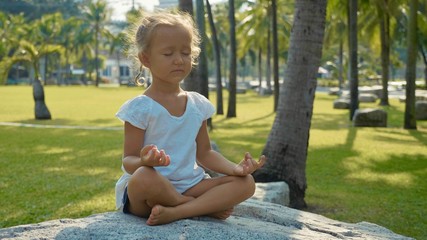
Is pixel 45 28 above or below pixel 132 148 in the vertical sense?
above

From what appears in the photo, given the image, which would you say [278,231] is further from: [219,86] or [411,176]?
[219,86]

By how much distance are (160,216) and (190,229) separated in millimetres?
185

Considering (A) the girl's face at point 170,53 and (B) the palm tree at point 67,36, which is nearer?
(A) the girl's face at point 170,53

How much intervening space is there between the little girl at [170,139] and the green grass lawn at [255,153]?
3079mm

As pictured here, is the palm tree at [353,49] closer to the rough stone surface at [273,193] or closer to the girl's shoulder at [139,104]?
the rough stone surface at [273,193]

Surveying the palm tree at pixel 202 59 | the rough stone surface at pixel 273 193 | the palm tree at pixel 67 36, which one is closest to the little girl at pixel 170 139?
the rough stone surface at pixel 273 193

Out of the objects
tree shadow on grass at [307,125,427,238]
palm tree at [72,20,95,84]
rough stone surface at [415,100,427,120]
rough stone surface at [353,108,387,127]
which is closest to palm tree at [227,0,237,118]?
rough stone surface at [353,108,387,127]

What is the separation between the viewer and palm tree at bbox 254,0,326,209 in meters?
6.91

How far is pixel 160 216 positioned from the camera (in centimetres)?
326

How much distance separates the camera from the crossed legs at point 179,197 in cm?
326

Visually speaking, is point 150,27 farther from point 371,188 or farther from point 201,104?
point 371,188

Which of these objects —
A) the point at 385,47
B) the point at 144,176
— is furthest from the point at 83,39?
the point at 144,176

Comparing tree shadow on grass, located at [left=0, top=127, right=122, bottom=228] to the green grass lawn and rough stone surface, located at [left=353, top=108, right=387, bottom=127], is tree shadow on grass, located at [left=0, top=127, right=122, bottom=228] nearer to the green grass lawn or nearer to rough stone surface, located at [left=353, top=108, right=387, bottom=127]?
the green grass lawn

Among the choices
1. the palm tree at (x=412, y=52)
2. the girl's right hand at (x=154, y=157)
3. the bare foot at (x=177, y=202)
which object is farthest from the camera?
the palm tree at (x=412, y=52)
